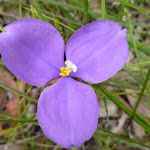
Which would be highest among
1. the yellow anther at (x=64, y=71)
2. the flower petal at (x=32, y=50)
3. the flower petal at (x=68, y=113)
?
the flower petal at (x=32, y=50)

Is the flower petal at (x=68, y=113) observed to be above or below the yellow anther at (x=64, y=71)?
below

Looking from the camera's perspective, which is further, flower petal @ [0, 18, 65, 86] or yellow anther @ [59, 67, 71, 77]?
yellow anther @ [59, 67, 71, 77]

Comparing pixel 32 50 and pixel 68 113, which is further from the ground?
pixel 32 50

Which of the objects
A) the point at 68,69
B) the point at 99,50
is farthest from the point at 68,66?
the point at 99,50

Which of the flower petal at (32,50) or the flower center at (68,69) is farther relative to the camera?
the flower center at (68,69)

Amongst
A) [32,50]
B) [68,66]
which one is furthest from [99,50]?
[32,50]

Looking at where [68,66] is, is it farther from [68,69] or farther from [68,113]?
[68,113]
